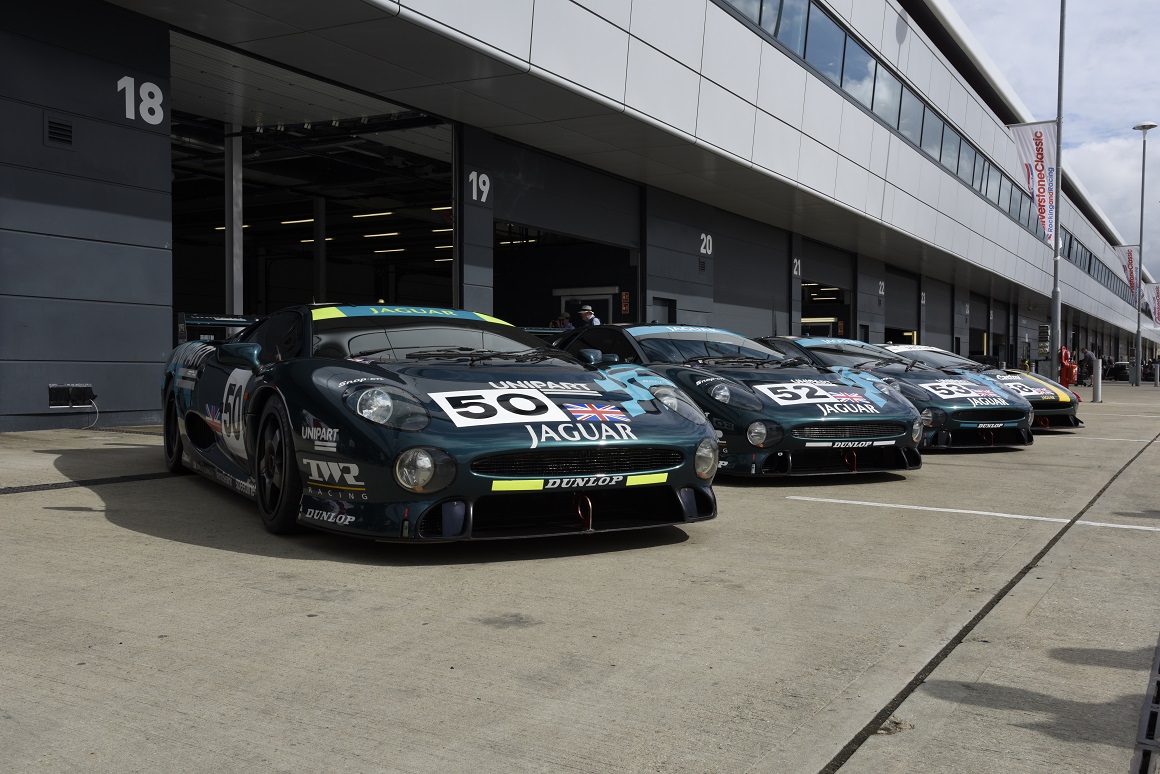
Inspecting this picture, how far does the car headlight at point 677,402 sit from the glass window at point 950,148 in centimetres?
2636

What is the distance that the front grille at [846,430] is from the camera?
6633 mm

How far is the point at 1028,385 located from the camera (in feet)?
40.4

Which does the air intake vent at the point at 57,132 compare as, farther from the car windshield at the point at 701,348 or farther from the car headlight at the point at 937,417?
the car headlight at the point at 937,417

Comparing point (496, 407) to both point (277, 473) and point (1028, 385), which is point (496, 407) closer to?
point (277, 473)

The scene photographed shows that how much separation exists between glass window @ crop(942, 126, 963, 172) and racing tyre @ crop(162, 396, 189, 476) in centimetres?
2643

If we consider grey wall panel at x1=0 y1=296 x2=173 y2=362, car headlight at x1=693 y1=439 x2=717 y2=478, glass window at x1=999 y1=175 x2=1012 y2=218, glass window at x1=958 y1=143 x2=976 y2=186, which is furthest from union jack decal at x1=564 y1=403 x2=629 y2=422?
glass window at x1=999 y1=175 x2=1012 y2=218

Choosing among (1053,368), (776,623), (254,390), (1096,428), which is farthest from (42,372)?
(1053,368)

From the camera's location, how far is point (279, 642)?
3020mm

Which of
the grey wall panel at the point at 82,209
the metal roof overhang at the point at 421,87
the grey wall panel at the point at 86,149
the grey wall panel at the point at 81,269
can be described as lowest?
the grey wall panel at the point at 81,269

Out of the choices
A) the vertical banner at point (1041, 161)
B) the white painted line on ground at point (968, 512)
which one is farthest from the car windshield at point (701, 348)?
the vertical banner at point (1041, 161)

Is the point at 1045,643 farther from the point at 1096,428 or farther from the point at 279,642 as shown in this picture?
the point at 1096,428

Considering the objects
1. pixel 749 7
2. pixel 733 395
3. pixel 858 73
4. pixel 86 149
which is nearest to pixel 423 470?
pixel 733 395

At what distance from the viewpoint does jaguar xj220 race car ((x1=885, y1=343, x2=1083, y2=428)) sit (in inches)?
463

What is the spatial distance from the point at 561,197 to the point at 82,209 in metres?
8.10
